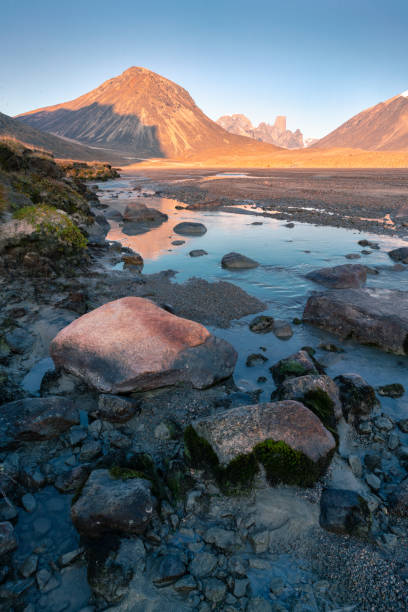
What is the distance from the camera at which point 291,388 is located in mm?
5434

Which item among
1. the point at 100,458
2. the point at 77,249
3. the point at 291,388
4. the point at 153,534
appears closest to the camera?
the point at 153,534

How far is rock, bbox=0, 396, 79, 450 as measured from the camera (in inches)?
184

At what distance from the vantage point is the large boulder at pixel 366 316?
24.5 ft

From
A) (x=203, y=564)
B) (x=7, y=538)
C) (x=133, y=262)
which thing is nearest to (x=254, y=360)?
(x=203, y=564)

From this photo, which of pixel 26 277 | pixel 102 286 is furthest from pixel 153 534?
pixel 26 277

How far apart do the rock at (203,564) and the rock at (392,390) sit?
13.9 ft

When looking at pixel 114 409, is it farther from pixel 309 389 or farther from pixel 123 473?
pixel 309 389

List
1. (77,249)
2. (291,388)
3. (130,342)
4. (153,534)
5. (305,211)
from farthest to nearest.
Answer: (305,211) → (77,249) → (130,342) → (291,388) → (153,534)

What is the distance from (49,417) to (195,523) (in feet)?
8.37

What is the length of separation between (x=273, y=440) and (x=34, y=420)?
3349mm

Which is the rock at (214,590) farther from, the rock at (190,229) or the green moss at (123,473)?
the rock at (190,229)

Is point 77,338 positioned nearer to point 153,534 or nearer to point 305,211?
point 153,534

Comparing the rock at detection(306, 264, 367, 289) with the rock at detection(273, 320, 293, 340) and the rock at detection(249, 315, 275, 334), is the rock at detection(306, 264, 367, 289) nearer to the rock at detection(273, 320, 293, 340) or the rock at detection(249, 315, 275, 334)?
the rock at detection(273, 320, 293, 340)

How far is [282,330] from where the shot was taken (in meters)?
8.40
